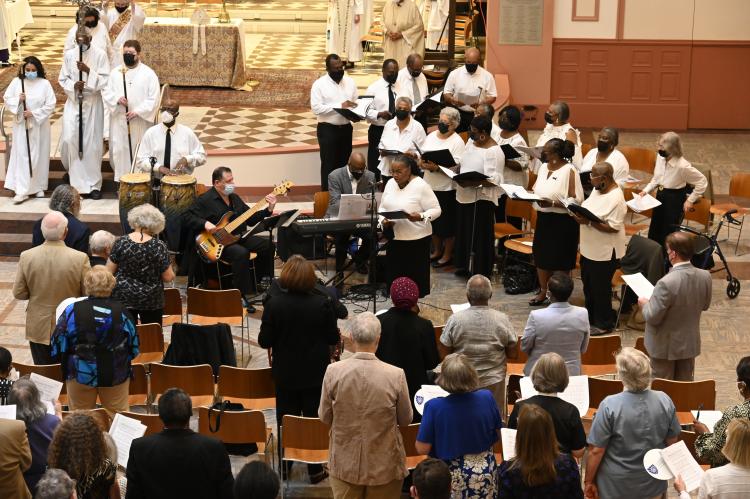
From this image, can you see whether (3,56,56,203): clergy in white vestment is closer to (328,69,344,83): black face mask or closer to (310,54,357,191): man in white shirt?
(310,54,357,191): man in white shirt

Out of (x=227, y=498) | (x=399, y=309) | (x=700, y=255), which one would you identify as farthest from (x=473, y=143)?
(x=227, y=498)

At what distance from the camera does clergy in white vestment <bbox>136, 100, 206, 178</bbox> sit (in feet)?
36.6

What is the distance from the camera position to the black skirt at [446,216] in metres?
11.2

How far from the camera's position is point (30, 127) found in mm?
12375

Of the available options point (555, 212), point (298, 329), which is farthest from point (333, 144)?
point (298, 329)

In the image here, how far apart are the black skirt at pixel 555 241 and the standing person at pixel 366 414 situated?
14.0 feet

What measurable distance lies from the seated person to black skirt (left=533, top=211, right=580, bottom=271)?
90.0 inches

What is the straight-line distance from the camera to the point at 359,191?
10.7 m

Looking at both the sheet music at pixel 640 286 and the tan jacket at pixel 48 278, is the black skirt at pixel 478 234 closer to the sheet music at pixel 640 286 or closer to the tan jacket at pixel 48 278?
the sheet music at pixel 640 286

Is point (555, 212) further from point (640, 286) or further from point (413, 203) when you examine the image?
point (640, 286)

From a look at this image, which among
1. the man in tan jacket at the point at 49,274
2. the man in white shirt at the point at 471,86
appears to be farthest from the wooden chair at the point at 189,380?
the man in white shirt at the point at 471,86

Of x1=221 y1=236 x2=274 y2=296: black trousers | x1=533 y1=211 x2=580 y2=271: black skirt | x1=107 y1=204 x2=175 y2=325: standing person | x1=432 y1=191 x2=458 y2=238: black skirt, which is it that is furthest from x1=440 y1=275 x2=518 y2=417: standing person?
x1=432 y1=191 x2=458 y2=238: black skirt

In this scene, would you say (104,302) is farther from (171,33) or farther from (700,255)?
(171,33)

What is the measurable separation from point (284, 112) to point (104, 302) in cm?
953
